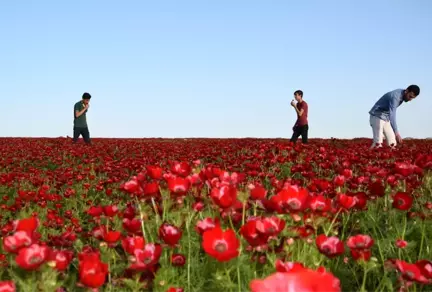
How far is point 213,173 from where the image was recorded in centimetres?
378

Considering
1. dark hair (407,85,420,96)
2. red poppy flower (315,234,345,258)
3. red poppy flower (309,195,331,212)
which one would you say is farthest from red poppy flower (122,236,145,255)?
dark hair (407,85,420,96)

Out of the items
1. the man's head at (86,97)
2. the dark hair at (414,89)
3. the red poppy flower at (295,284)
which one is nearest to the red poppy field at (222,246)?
the red poppy flower at (295,284)

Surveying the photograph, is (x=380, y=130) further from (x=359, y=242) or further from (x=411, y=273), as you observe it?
(x=411, y=273)

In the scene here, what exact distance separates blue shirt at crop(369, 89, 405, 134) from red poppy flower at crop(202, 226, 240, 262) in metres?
8.46

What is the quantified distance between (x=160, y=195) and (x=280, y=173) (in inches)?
232

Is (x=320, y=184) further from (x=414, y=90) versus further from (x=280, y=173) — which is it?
(x=414, y=90)

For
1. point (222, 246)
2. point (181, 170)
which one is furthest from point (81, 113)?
point (222, 246)

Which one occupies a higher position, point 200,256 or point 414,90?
point 414,90

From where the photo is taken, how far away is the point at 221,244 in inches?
93.3

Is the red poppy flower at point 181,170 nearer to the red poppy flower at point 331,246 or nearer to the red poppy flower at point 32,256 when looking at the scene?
the red poppy flower at point 331,246

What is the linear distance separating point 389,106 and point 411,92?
0.48 m

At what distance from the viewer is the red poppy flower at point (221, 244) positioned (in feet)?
7.63

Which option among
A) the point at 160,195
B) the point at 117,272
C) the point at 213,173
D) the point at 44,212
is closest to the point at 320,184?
the point at 213,173

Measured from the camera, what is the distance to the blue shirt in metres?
10.0
